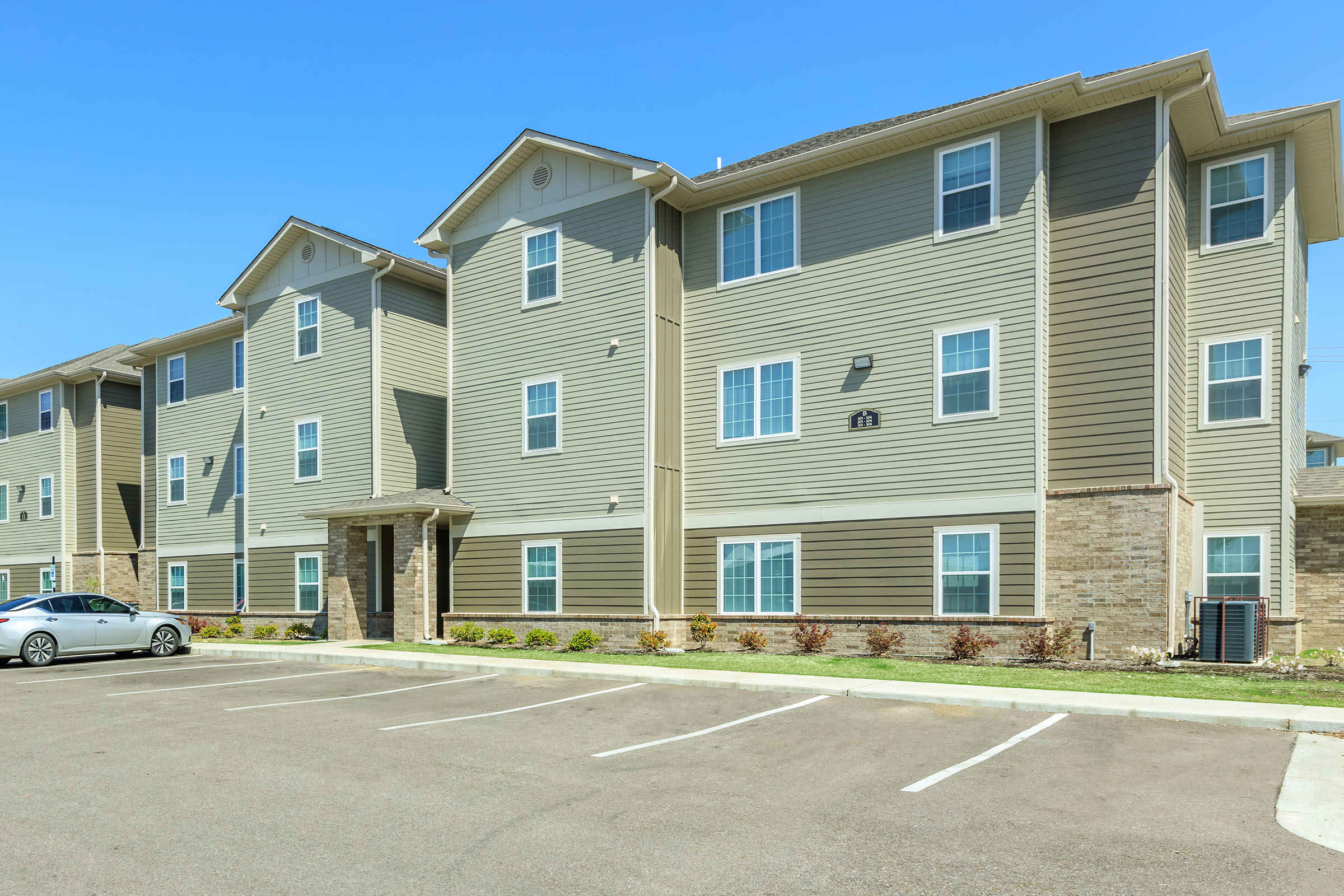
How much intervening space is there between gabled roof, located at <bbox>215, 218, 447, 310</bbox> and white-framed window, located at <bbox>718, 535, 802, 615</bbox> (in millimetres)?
10838

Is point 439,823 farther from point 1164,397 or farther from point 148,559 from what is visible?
point 148,559

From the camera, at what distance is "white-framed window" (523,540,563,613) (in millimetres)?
22078

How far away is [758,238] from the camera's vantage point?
20969 millimetres

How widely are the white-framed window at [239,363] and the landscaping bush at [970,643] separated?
73.8ft

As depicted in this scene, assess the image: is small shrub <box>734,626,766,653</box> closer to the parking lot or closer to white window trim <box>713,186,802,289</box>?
the parking lot

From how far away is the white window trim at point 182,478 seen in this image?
103 feet

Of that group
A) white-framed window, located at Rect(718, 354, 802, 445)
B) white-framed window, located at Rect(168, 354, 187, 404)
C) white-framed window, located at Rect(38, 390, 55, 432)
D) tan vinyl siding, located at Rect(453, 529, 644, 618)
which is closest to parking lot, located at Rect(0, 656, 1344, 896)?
tan vinyl siding, located at Rect(453, 529, 644, 618)

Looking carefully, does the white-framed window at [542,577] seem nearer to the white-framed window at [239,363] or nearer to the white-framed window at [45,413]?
the white-framed window at [239,363]

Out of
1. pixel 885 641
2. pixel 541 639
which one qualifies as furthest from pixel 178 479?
pixel 885 641

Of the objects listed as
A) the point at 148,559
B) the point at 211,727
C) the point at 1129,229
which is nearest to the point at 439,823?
Answer: the point at 211,727

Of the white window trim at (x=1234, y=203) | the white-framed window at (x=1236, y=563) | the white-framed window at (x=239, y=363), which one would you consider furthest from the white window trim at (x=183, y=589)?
the white window trim at (x=1234, y=203)

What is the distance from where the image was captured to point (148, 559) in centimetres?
3288

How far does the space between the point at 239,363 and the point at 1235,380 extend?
2628 cm

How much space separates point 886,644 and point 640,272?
29.5 ft
